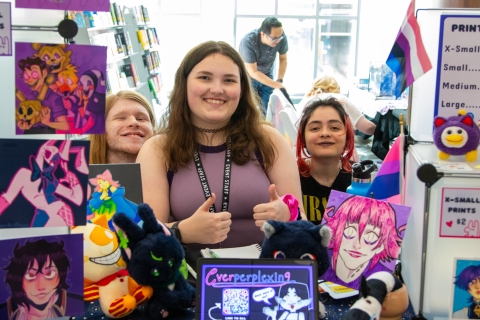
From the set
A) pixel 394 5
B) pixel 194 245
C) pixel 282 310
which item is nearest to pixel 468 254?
pixel 282 310

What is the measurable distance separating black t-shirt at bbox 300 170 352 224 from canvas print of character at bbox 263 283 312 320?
907 millimetres

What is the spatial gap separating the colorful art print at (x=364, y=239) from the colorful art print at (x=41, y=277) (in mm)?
572

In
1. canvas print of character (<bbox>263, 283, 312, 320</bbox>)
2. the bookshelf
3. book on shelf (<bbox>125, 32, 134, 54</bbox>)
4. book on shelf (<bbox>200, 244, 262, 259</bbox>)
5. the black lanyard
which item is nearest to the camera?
canvas print of character (<bbox>263, 283, 312, 320</bbox>)

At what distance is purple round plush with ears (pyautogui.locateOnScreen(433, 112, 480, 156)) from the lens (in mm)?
1083

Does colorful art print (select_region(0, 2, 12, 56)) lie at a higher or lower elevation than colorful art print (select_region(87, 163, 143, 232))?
higher

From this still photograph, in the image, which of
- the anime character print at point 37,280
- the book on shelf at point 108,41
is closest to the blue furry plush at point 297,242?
the anime character print at point 37,280

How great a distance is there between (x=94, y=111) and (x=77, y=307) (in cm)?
41

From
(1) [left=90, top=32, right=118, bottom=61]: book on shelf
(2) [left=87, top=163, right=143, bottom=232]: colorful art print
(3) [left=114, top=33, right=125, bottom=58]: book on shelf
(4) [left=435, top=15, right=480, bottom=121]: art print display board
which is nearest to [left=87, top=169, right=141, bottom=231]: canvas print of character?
(2) [left=87, top=163, right=143, bottom=232]: colorful art print

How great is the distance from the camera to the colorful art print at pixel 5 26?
0.96m

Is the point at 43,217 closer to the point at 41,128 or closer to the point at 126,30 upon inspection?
the point at 41,128

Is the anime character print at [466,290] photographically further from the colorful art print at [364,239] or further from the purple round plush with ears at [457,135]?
the purple round plush with ears at [457,135]

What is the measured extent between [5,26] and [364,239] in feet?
2.93

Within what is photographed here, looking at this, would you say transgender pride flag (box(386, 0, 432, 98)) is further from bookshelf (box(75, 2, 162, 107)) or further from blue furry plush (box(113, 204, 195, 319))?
bookshelf (box(75, 2, 162, 107))

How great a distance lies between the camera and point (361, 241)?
1141 mm
